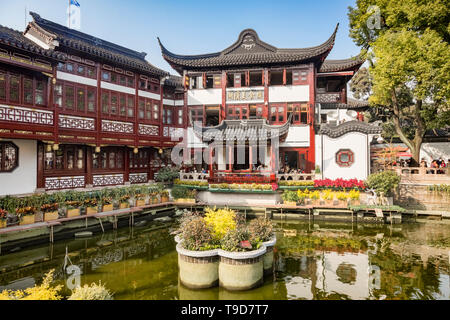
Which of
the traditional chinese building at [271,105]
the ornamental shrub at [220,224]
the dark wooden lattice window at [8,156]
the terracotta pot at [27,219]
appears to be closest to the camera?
the ornamental shrub at [220,224]

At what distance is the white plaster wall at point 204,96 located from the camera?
21.5 m

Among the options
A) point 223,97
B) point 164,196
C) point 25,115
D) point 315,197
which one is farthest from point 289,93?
point 25,115

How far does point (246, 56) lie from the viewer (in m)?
21.4

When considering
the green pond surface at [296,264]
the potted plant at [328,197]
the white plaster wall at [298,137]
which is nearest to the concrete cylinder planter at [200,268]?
the green pond surface at [296,264]

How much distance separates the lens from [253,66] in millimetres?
20859

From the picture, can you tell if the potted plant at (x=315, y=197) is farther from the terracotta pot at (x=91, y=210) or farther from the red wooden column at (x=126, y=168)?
the red wooden column at (x=126, y=168)

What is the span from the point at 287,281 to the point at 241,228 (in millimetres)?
2065

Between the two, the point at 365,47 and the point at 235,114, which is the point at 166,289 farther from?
the point at 365,47

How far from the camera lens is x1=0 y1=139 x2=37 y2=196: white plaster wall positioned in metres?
13.0

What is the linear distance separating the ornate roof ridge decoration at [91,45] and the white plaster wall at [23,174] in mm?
5875

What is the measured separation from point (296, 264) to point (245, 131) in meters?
10.6

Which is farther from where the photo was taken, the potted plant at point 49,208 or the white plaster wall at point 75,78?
the white plaster wall at point 75,78

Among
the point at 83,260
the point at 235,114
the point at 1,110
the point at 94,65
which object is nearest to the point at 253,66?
the point at 235,114

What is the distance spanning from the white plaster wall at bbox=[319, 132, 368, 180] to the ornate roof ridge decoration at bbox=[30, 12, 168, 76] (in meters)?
13.3
